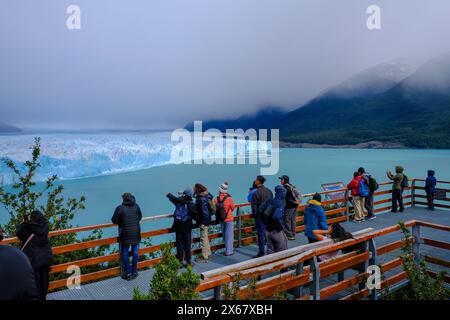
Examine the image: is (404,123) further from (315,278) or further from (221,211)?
(315,278)

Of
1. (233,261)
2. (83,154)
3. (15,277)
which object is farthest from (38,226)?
(83,154)

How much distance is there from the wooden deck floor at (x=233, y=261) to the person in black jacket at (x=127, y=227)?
0.96 ft

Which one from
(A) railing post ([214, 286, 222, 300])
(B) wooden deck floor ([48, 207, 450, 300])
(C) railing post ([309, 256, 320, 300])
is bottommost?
(B) wooden deck floor ([48, 207, 450, 300])

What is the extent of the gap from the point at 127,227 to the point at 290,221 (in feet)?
11.8

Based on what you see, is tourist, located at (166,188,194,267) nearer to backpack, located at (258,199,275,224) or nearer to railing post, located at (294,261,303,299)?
backpack, located at (258,199,275,224)

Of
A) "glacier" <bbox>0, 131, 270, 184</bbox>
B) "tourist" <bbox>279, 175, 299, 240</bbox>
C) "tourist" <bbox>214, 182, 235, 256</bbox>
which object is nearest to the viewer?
"tourist" <bbox>214, 182, 235, 256</bbox>

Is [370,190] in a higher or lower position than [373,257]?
higher

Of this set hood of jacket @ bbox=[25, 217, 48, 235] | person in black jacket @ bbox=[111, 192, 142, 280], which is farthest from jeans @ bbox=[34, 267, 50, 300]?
person in black jacket @ bbox=[111, 192, 142, 280]

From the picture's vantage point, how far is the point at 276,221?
4.69 m

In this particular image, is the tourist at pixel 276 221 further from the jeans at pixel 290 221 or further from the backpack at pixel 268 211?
the jeans at pixel 290 221

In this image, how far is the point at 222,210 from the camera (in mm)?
5508

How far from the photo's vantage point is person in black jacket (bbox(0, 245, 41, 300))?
5.85 feet

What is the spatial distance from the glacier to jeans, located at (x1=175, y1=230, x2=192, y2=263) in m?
23.5
